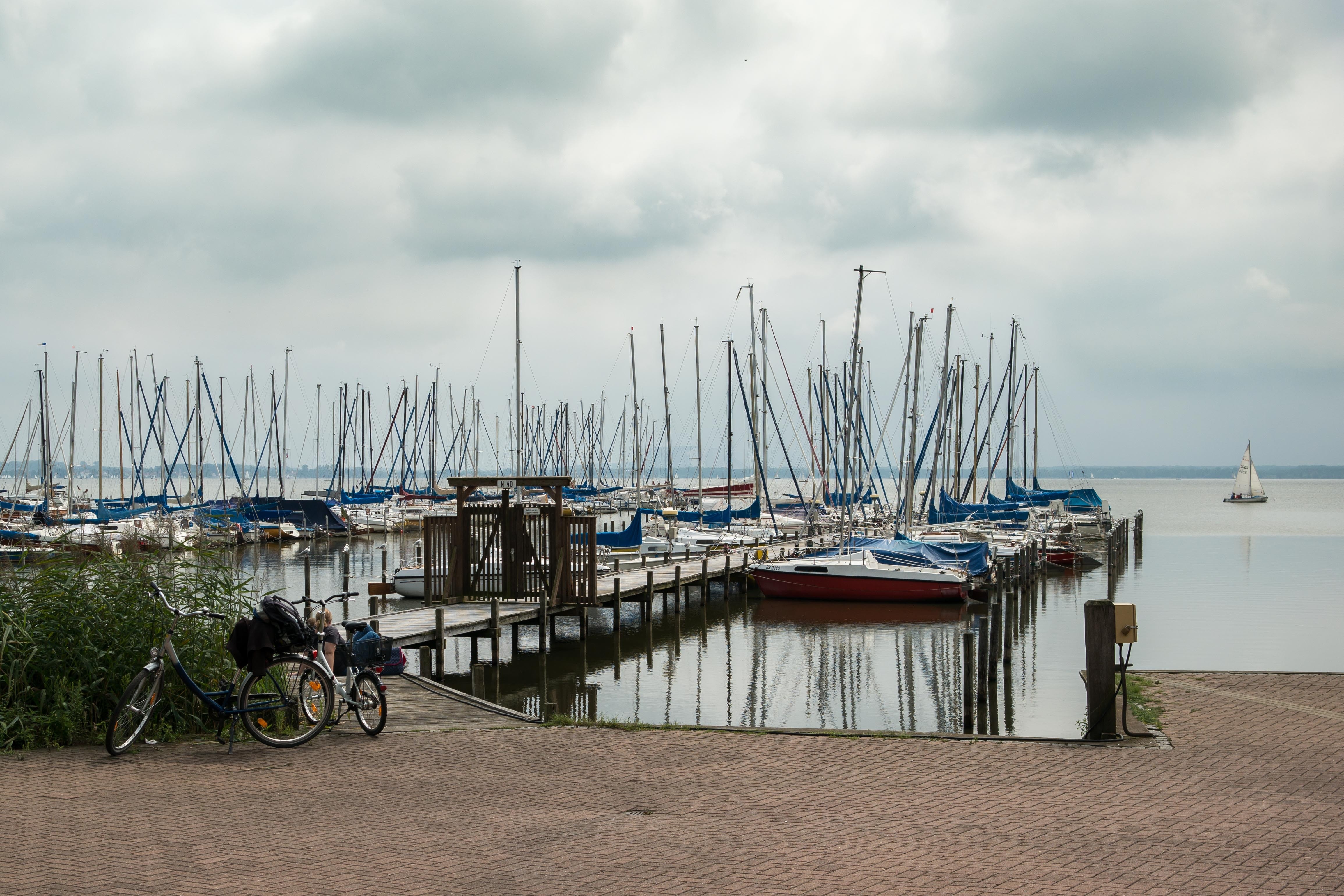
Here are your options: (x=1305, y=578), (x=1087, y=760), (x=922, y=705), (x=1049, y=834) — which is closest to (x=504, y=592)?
(x=922, y=705)

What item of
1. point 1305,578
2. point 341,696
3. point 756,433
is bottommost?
point 1305,578

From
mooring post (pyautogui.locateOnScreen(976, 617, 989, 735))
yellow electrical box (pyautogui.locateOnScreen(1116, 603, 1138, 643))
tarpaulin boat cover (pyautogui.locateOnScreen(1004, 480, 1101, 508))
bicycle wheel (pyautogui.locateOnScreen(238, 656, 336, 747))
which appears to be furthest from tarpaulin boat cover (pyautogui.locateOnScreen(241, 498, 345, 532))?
yellow electrical box (pyautogui.locateOnScreen(1116, 603, 1138, 643))

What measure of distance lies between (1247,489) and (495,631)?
466 ft

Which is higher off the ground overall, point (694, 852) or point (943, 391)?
point (943, 391)

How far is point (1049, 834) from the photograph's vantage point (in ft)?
26.1

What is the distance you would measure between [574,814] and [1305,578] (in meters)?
46.0

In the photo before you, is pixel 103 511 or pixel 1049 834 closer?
pixel 1049 834

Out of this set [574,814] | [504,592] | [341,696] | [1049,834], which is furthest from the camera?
[504,592]

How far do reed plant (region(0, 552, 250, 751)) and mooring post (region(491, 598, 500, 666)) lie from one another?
10169mm

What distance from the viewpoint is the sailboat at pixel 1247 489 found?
456 feet

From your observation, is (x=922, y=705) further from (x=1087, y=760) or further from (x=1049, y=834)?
(x=1049, y=834)

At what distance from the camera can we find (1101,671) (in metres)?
11.6

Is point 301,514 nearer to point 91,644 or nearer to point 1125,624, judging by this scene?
point 91,644

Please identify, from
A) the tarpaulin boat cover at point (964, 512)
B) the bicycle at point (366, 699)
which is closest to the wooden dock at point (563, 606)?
the bicycle at point (366, 699)
